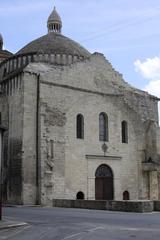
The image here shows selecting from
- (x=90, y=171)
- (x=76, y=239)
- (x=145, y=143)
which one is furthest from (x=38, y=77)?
(x=76, y=239)

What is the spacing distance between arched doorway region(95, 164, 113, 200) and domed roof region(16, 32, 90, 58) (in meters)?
10.6

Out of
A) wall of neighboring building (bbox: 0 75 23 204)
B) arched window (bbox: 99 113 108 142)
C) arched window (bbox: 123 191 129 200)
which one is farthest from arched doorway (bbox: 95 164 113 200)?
wall of neighboring building (bbox: 0 75 23 204)

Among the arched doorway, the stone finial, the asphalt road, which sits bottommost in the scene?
the asphalt road

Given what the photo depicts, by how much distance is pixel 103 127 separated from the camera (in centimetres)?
3328

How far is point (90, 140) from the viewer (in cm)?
3177

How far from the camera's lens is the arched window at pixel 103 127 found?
108 feet

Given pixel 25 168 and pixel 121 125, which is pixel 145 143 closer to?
pixel 121 125

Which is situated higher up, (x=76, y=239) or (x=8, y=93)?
(x=8, y=93)

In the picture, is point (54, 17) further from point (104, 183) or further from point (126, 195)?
point (126, 195)

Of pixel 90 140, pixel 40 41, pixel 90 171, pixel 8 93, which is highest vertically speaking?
pixel 40 41

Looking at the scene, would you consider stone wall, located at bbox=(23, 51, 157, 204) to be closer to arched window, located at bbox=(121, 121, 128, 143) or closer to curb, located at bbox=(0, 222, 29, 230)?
arched window, located at bbox=(121, 121, 128, 143)

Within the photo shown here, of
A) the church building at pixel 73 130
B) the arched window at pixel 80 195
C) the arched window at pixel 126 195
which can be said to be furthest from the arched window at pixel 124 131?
the arched window at pixel 80 195

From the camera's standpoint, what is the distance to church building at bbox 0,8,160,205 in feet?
93.8

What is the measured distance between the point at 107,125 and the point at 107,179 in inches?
169
